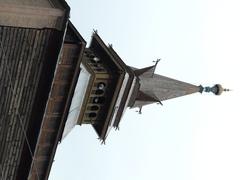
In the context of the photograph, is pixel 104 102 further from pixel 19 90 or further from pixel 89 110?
pixel 19 90

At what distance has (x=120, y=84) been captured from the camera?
1874 inches

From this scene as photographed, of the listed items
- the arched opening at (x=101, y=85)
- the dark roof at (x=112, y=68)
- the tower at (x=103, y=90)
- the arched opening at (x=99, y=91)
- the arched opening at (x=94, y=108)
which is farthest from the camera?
the arched opening at (x=94, y=108)

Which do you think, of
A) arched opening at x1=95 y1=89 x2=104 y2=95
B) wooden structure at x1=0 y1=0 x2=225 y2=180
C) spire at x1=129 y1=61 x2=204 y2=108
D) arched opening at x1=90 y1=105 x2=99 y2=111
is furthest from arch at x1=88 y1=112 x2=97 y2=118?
spire at x1=129 y1=61 x2=204 y2=108

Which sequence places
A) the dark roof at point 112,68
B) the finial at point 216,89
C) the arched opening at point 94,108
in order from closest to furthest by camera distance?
1. the dark roof at point 112,68
2. the arched opening at point 94,108
3. the finial at point 216,89

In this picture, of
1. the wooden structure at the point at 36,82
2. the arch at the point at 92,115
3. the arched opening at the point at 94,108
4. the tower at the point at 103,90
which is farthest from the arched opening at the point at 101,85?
the wooden structure at the point at 36,82

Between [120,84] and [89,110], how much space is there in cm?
314

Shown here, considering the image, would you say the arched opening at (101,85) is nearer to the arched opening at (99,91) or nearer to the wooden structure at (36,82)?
the arched opening at (99,91)

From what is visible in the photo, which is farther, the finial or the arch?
the finial

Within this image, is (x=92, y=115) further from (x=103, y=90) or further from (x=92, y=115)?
(x=103, y=90)

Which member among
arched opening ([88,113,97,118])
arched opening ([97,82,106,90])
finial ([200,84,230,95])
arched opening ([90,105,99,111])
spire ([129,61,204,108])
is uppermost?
arched opening ([97,82,106,90])

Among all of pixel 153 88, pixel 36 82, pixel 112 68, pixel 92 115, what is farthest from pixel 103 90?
pixel 36 82

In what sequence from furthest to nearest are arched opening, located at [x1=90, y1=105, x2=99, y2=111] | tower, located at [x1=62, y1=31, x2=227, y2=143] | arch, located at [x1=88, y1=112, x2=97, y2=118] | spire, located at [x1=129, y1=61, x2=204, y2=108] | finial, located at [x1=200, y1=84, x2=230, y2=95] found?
finial, located at [x1=200, y1=84, x2=230, y2=95], spire, located at [x1=129, y1=61, x2=204, y2=108], arch, located at [x1=88, y1=112, x2=97, y2=118], arched opening, located at [x1=90, y1=105, x2=99, y2=111], tower, located at [x1=62, y1=31, x2=227, y2=143]

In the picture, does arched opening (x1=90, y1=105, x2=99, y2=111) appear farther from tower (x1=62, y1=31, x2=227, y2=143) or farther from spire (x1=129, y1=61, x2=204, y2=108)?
spire (x1=129, y1=61, x2=204, y2=108)

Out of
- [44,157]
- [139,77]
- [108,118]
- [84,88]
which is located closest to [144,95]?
[139,77]
